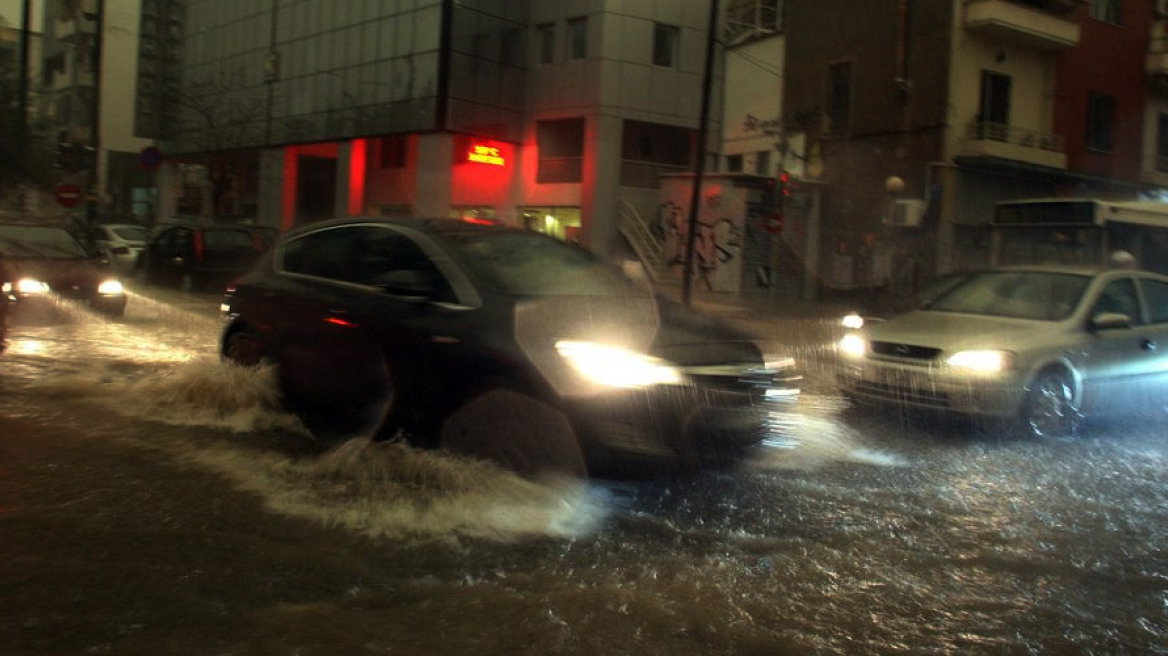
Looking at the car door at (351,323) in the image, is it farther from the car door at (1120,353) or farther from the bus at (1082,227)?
the bus at (1082,227)

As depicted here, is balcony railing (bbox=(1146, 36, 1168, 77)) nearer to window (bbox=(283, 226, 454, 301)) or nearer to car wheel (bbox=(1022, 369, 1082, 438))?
car wheel (bbox=(1022, 369, 1082, 438))

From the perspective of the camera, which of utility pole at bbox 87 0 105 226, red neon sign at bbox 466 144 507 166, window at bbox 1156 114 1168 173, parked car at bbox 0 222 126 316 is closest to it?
parked car at bbox 0 222 126 316

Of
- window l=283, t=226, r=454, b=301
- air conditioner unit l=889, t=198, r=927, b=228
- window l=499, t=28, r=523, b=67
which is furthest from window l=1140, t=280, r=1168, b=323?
window l=499, t=28, r=523, b=67

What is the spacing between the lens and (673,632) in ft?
12.3

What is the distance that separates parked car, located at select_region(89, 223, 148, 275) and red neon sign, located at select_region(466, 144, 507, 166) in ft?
33.4

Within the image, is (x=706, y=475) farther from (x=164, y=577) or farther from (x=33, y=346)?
(x=33, y=346)

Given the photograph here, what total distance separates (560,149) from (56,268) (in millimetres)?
20047

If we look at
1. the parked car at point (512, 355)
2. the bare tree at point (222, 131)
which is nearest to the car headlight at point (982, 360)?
the parked car at point (512, 355)

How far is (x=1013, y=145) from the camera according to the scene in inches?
956

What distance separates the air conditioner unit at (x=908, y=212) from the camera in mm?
24016

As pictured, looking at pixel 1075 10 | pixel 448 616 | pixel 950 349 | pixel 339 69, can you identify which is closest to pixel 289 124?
pixel 339 69

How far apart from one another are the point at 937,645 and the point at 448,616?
189cm

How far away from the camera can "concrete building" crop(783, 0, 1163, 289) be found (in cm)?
2400

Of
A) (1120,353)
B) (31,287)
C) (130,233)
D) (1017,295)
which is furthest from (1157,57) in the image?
(130,233)
